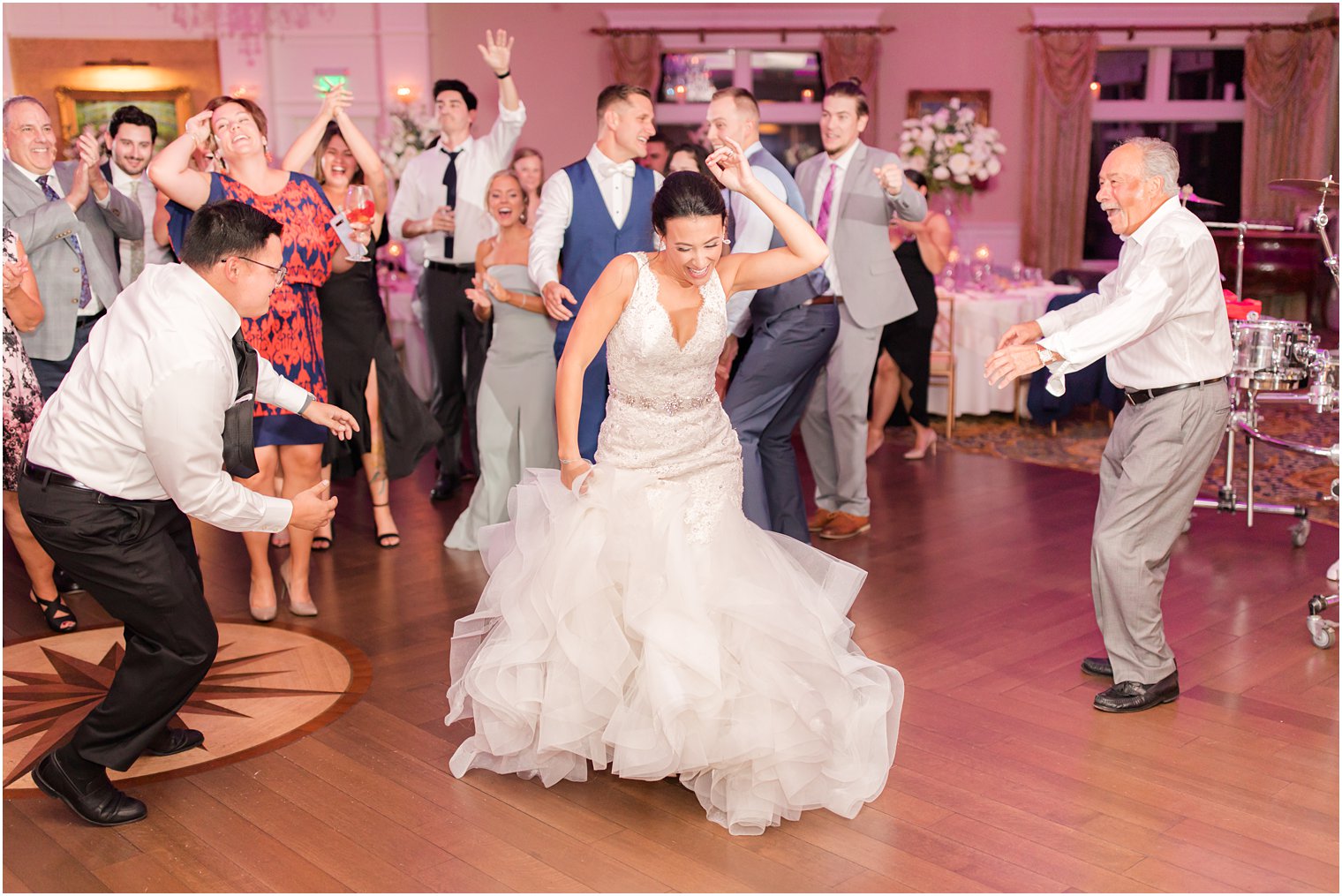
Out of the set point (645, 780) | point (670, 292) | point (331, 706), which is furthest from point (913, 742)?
point (331, 706)

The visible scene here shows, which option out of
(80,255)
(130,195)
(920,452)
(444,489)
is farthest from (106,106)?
(920,452)

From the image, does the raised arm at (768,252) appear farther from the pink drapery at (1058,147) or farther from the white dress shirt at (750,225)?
the pink drapery at (1058,147)

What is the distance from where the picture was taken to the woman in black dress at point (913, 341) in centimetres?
722

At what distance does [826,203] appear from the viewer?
544 cm

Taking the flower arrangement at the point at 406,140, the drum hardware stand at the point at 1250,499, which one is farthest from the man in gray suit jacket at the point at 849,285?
the flower arrangement at the point at 406,140

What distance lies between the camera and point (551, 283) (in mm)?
4301

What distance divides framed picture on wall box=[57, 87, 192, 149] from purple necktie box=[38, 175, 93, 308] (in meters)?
8.24

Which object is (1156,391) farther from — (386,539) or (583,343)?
(386,539)

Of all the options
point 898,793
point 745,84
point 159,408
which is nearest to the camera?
point 159,408

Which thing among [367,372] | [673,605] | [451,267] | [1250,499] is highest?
[451,267]

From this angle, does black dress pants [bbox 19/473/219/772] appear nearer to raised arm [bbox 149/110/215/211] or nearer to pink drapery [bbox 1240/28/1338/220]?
raised arm [bbox 149/110/215/211]

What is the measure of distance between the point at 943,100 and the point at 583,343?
1082 centimetres

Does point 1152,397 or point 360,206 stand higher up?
point 360,206

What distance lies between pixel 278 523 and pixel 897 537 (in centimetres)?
322
